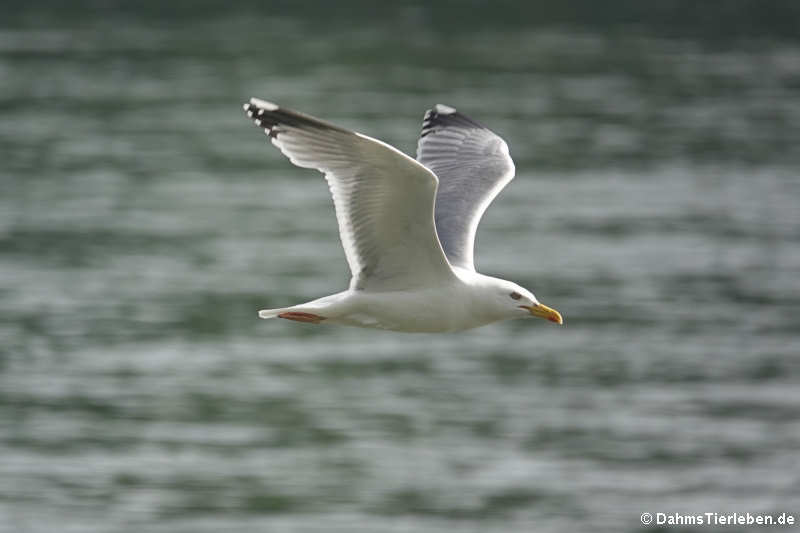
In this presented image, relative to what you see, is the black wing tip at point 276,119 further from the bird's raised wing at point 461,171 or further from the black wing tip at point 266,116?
the bird's raised wing at point 461,171

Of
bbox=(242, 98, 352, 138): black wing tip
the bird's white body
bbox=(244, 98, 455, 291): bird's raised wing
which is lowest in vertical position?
the bird's white body

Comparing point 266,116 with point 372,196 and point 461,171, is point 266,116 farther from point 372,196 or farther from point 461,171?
point 461,171

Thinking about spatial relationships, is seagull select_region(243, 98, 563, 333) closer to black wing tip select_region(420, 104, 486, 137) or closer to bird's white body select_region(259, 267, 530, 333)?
bird's white body select_region(259, 267, 530, 333)

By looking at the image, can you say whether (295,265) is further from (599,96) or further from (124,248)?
(599,96)

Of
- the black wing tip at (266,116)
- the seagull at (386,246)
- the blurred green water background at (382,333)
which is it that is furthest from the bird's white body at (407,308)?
the blurred green water background at (382,333)

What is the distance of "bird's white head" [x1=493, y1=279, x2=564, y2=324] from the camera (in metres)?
9.16

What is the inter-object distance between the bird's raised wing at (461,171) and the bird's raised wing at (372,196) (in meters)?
0.93

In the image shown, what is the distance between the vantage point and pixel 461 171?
10.8 meters

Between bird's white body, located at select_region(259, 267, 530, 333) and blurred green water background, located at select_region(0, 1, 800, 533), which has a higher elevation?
blurred green water background, located at select_region(0, 1, 800, 533)

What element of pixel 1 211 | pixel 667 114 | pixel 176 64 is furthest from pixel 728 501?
pixel 176 64

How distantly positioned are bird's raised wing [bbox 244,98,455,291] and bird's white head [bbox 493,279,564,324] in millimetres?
406

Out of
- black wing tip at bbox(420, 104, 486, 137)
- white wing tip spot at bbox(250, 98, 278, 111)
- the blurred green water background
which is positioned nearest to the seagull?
white wing tip spot at bbox(250, 98, 278, 111)

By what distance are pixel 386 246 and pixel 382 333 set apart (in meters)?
12.6

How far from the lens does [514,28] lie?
146ft
